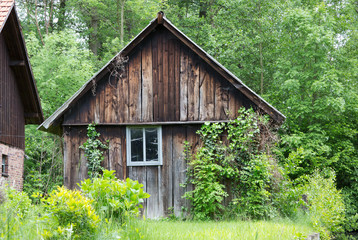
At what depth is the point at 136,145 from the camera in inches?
568

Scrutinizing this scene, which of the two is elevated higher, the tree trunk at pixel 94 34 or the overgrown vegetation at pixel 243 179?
the tree trunk at pixel 94 34

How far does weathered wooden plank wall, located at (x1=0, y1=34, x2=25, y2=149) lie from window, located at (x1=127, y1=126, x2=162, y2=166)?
224 inches

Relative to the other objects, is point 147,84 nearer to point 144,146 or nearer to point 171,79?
point 171,79

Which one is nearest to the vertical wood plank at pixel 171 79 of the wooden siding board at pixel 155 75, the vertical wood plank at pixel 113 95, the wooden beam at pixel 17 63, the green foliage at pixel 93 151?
the wooden siding board at pixel 155 75

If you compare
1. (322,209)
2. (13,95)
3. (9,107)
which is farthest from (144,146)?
(13,95)

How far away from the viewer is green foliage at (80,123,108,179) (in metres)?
14.3

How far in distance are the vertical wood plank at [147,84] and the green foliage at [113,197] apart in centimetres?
761

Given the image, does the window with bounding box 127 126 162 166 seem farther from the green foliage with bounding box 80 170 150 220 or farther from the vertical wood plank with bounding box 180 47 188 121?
the green foliage with bounding box 80 170 150 220

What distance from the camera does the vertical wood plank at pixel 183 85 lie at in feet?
47.3

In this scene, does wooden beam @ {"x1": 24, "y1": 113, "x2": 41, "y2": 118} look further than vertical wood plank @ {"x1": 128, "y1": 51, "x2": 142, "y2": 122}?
Yes

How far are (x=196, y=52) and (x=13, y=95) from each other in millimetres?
8817

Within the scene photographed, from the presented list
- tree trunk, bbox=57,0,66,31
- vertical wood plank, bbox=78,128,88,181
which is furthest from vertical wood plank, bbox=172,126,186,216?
tree trunk, bbox=57,0,66,31

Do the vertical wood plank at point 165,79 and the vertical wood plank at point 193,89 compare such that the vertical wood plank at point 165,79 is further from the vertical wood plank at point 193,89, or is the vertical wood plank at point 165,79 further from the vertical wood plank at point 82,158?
the vertical wood plank at point 82,158

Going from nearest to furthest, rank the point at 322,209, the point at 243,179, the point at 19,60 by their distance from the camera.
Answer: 1. the point at 322,209
2. the point at 243,179
3. the point at 19,60
